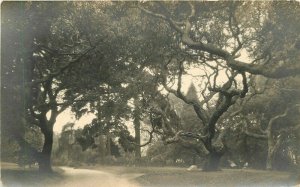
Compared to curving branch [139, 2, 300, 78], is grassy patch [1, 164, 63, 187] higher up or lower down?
lower down

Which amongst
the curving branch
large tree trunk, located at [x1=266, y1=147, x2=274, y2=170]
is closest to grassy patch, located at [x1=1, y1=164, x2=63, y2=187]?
the curving branch

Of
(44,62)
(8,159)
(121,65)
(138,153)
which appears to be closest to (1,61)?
(44,62)

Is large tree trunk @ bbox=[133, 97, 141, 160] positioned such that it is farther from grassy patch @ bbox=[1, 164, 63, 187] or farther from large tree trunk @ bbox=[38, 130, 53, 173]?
large tree trunk @ bbox=[38, 130, 53, 173]

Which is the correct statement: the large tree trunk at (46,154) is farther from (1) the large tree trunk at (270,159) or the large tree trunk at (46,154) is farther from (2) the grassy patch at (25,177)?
(1) the large tree trunk at (270,159)

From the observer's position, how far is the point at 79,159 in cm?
1315

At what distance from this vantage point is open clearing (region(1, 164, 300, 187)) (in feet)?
40.4

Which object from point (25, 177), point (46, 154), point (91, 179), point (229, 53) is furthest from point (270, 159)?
point (25, 177)

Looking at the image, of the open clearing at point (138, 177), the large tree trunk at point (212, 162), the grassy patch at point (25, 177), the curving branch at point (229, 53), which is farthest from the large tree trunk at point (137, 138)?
the curving branch at point (229, 53)

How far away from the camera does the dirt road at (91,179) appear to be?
1219 cm

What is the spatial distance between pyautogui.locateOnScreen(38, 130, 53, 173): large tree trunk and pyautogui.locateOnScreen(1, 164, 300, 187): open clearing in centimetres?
27

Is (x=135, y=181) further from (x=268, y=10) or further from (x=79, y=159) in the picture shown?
(x=268, y=10)

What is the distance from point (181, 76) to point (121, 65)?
269 centimetres

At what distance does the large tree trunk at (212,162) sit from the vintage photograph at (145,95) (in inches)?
1.5

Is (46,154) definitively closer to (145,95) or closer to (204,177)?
(145,95)
